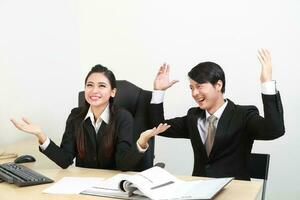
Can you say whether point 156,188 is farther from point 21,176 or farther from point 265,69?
point 265,69

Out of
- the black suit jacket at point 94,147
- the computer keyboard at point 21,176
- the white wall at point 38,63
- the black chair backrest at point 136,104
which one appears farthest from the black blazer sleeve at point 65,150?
the white wall at point 38,63

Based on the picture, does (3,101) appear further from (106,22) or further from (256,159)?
(256,159)

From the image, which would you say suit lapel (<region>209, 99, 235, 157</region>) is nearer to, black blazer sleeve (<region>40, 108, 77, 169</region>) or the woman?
the woman

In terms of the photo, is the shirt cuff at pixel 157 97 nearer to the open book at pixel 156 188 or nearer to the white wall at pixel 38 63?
the open book at pixel 156 188

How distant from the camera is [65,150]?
203 centimetres

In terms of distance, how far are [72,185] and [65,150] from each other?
0.46 m

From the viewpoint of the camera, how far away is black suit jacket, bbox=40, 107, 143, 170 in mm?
1929

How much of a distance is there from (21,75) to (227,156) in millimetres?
1689

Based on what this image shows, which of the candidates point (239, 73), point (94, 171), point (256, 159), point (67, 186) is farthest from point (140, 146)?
point (239, 73)

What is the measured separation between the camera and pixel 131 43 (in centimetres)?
295

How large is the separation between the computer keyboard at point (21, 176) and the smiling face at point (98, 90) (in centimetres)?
51

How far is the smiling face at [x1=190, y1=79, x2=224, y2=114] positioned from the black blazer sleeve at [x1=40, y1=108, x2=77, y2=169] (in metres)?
0.73

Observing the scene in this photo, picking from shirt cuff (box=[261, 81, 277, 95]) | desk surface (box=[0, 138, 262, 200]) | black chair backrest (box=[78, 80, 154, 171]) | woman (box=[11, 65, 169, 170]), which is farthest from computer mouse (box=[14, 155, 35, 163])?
shirt cuff (box=[261, 81, 277, 95])

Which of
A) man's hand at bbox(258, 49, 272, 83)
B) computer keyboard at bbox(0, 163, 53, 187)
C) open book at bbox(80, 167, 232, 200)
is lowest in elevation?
computer keyboard at bbox(0, 163, 53, 187)
